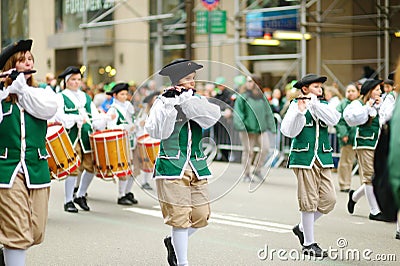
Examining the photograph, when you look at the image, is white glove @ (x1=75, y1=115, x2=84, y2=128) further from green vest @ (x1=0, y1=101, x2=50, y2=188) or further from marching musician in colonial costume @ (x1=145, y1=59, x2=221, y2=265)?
green vest @ (x1=0, y1=101, x2=50, y2=188)

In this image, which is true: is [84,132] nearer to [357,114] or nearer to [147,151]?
[147,151]

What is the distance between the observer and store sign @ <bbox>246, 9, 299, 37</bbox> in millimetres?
19484

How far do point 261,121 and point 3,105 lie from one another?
287 centimetres

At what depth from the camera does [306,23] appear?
60.7 feet

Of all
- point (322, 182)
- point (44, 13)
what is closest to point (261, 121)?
point (322, 182)

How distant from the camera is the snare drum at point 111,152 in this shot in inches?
398

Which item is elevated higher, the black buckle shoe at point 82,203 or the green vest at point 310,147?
the green vest at point 310,147

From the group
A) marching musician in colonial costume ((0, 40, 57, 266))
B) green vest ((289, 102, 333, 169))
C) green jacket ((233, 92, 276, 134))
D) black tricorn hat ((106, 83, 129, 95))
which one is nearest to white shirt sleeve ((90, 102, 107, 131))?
black tricorn hat ((106, 83, 129, 95))

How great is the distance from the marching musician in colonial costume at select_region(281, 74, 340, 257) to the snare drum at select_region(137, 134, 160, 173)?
156 centimetres

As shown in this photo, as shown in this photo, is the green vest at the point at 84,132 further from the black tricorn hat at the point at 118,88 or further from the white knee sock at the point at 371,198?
the white knee sock at the point at 371,198

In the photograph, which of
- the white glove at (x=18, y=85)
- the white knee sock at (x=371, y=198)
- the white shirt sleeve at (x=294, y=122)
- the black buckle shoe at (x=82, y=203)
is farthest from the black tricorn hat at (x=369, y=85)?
the white glove at (x=18, y=85)

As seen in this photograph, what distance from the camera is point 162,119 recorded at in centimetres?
621

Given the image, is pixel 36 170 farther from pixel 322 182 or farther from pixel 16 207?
pixel 322 182

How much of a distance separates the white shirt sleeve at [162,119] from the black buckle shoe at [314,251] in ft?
6.67
